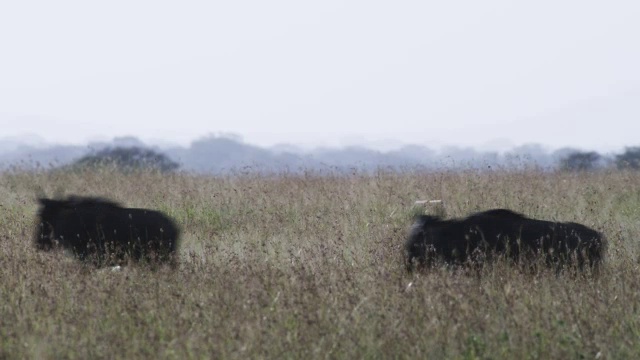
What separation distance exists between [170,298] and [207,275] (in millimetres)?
942

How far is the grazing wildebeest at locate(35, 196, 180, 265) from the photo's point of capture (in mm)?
8891

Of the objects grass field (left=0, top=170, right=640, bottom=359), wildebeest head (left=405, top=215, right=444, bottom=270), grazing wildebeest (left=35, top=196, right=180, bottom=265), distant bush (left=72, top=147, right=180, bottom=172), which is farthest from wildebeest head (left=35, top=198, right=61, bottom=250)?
distant bush (left=72, top=147, right=180, bottom=172)

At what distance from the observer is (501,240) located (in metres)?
8.14

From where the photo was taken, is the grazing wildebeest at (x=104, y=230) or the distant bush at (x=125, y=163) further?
the distant bush at (x=125, y=163)

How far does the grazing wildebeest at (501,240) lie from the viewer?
8.00 metres

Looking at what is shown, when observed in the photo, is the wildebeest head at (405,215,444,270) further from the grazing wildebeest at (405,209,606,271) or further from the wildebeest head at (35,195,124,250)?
the wildebeest head at (35,195,124,250)

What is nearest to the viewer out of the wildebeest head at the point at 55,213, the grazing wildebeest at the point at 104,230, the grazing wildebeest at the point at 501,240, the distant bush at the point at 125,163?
the grazing wildebeest at the point at 501,240

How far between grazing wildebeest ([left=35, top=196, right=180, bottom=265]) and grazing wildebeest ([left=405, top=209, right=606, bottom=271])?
85.0 inches

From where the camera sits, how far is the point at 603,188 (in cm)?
1486

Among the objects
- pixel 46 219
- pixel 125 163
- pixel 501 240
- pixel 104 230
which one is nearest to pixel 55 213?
pixel 46 219

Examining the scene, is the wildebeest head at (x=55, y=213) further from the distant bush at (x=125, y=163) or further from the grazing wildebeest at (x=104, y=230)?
the distant bush at (x=125, y=163)

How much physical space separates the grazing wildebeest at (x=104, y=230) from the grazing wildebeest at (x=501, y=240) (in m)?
2.16

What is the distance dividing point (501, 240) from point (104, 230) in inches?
141

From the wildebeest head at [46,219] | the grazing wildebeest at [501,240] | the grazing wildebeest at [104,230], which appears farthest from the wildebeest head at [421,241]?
the wildebeest head at [46,219]
